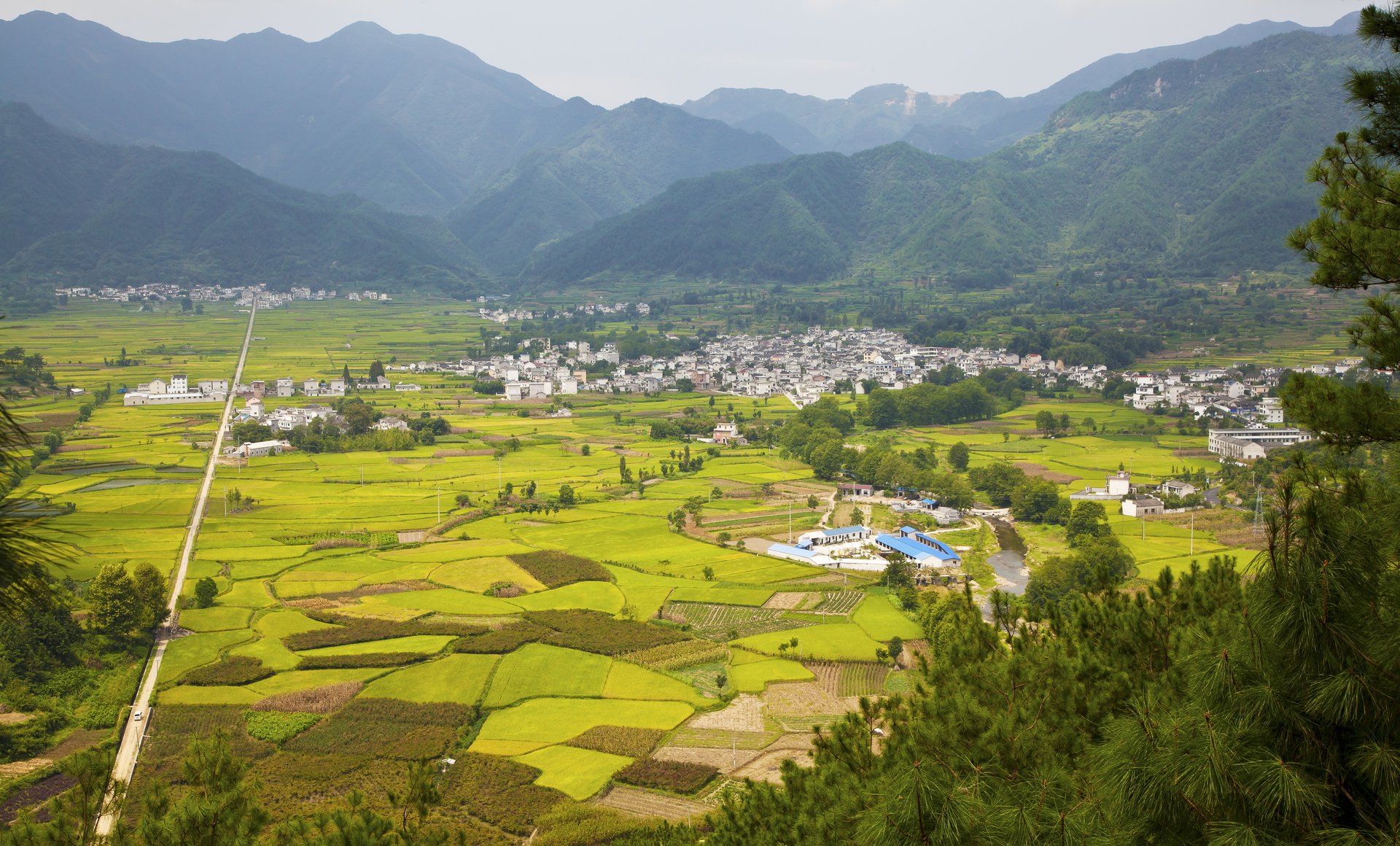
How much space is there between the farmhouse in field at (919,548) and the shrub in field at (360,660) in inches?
484

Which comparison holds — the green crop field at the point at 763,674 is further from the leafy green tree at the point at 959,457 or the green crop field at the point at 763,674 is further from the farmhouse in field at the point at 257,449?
the farmhouse in field at the point at 257,449

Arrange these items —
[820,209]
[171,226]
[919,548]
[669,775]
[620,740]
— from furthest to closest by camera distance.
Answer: [820,209]
[171,226]
[919,548]
[620,740]
[669,775]

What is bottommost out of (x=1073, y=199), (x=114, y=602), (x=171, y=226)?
(x=114, y=602)

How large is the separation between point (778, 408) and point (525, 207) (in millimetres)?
110354

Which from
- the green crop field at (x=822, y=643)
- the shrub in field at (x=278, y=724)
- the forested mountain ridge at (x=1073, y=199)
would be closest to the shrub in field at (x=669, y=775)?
the green crop field at (x=822, y=643)

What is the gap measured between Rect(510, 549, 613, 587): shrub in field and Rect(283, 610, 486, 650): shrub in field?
3461 millimetres

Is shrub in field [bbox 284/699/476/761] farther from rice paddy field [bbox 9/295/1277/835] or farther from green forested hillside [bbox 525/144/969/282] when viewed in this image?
green forested hillside [bbox 525/144/969/282]

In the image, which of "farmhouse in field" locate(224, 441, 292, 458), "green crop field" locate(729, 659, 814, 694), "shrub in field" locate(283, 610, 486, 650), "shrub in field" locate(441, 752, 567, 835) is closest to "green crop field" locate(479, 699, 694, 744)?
"shrub in field" locate(441, 752, 567, 835)

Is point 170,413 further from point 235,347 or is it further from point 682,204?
point 682,204

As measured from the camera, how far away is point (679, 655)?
19.6 meters

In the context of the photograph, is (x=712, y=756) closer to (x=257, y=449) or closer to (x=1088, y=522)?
(x=1088, y=522)

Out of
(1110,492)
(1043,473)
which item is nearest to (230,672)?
(1110,492)

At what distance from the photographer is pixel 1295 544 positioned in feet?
13.1

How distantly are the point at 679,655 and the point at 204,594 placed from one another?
10.1 meters
